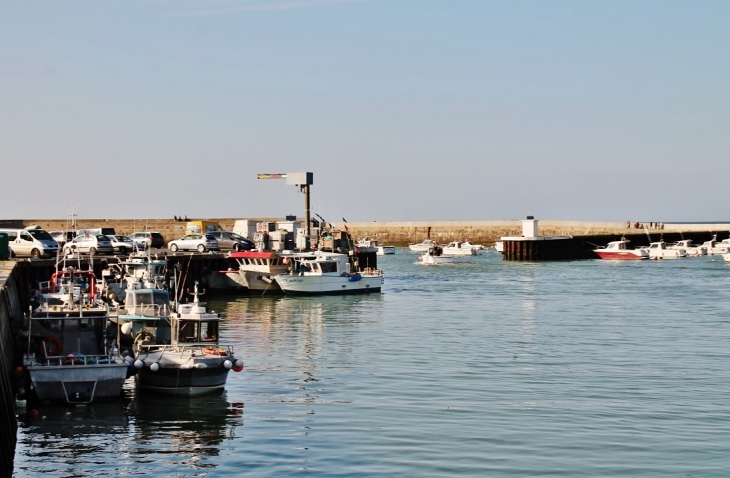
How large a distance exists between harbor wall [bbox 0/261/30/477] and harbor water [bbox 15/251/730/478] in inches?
25.0

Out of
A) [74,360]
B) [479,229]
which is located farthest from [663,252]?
[74,360]

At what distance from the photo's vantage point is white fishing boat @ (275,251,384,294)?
222ft

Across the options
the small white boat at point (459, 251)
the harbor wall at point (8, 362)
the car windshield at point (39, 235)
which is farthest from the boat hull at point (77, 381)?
the small white boat at point (459, 251)

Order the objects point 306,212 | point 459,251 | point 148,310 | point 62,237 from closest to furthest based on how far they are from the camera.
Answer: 1. point 148,310
2. point 62,237
3. point 306,212
4. point 459,251

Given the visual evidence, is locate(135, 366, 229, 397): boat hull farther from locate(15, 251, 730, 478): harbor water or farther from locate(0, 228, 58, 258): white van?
locate(0, 228, 58, 258): white van

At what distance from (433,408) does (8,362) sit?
11431mm

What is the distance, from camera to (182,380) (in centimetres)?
2966

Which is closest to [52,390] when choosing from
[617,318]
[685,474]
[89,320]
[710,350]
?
[89,320]

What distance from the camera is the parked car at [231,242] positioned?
257 feet

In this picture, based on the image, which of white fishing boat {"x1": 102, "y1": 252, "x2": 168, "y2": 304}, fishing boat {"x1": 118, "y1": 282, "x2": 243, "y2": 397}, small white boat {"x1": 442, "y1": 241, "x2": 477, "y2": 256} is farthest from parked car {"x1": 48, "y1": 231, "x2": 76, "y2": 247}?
small white boat {"x1": 442, "y1": 241, "x2": 477, "y2": 256}

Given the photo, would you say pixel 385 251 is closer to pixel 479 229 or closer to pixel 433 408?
pixel 479 229

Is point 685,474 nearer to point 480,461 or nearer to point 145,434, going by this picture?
point 480,461

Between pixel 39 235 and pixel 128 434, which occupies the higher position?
pixel 39 235

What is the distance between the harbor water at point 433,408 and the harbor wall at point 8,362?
2.08 feet
